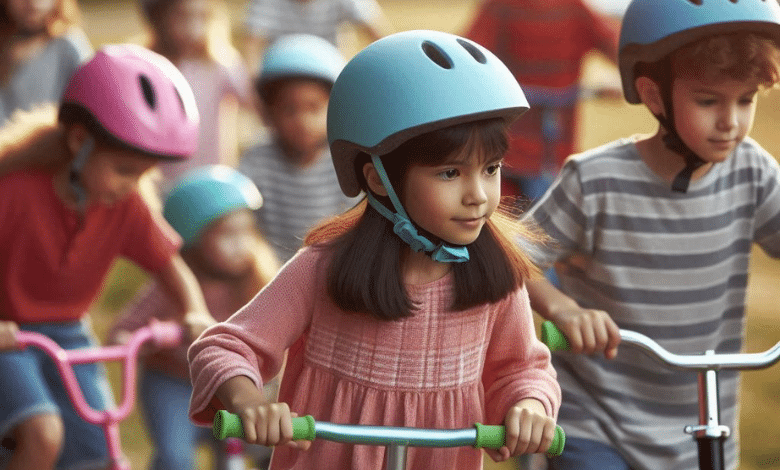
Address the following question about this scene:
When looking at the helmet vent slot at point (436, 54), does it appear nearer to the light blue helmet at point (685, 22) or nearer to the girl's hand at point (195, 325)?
the light blue helmet at point (685, 22)

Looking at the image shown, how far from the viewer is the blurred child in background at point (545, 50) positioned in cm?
856

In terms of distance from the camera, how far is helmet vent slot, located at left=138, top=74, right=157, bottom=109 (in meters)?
5.29

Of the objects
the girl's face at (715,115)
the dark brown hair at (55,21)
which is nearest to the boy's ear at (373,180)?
the girl's face at (715,115)

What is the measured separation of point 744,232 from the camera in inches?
187

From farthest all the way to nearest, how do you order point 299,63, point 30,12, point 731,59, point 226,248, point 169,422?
point 30,12, point 299,63, point 226,248, point 169,422, point 731,59

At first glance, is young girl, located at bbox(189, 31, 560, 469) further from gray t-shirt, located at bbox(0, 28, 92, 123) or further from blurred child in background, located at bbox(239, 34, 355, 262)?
gray t-shirt, located at bbox(0, 28, 92, 123)

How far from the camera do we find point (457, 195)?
359 centimetres

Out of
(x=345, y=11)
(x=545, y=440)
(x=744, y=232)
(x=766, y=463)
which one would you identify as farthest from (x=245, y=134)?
(x=545, y=440)

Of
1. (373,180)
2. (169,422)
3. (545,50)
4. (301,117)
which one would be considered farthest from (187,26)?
(373,180)

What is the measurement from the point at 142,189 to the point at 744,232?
237 centimetres

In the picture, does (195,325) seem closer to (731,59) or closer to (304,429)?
(304,429)

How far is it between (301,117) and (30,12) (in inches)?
70.5

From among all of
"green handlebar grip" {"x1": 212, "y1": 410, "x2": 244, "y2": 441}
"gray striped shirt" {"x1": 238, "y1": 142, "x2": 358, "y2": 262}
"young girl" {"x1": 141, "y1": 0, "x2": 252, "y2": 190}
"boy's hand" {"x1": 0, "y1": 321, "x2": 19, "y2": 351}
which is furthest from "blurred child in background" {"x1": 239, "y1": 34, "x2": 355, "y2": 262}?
"green handlebar grip" {"x1": 212, "y1": 410, "x2": 244, "y2": 441}

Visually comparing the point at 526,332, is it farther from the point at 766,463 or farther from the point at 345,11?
the point at 345,11
